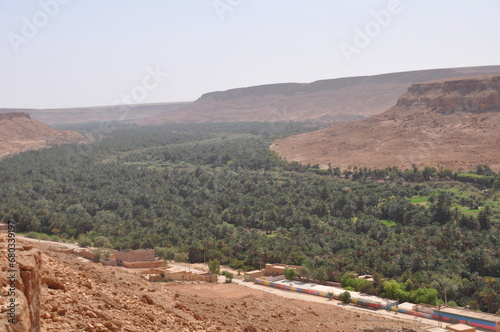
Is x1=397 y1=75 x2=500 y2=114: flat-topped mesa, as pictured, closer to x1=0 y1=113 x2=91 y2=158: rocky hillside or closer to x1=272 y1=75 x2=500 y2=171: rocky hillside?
x1=272 y1=75 x2=500 y2=171: rocky hillside

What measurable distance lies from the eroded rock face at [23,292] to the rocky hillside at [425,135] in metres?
67.0

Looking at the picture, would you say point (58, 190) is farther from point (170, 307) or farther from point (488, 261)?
point (170, 307)

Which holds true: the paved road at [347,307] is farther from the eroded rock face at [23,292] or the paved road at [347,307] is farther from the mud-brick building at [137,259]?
the eroded rock face at [23,292]

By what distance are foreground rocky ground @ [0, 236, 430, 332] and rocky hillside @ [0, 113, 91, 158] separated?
3973 inches

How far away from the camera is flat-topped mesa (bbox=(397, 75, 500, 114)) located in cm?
8906

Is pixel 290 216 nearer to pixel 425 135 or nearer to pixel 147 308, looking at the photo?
pixel 147 308

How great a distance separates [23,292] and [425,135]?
277 ft

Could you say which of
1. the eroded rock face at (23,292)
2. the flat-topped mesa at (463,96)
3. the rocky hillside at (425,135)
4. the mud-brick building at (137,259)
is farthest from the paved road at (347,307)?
the flat-topped mesa at (463,96)

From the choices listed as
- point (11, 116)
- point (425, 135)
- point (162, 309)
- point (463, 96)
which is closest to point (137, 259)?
point (162, 309)

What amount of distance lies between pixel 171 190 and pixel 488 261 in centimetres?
4064

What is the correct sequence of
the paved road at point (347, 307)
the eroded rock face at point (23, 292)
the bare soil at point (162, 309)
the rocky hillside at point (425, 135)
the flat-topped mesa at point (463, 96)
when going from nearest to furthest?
the eroded rock face at point (23, 292) < the bare soil at point (162, 309) < the paved road at point (347, 307) < the rocky hillside at point (425, 135) < the flat-topped mesa at point (463, 96)

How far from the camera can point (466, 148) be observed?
79.9 m

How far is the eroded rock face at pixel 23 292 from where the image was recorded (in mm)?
9250

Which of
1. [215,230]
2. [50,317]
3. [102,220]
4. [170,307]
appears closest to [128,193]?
[102,220]
